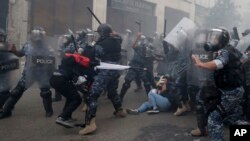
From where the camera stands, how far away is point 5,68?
625 cm

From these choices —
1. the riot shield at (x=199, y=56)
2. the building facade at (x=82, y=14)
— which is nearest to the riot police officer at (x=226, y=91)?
the riot shield at (x=199, y=56)

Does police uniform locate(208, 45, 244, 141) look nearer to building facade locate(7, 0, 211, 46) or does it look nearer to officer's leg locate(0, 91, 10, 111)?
officer's leg locate(0, 91, 10, 111)

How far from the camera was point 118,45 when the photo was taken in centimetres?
620

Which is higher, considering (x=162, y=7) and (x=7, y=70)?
(x=162, y=7)

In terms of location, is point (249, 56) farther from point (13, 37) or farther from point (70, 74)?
point (13, 37)

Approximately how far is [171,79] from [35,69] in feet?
9.24

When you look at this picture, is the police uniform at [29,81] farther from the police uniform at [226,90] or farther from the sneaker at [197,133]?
the police uniform at [226,90]

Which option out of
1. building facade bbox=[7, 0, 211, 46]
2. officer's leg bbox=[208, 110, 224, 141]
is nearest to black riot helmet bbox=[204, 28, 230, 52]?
officer's leg bbox=[208, 110, 224, 141]

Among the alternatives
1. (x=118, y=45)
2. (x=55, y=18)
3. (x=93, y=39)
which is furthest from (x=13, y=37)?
(x=118, y=45)

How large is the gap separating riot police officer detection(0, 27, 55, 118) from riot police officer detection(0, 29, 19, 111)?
0.49ft

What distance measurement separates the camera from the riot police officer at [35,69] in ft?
21.1

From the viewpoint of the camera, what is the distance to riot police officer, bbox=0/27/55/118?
6418 mm

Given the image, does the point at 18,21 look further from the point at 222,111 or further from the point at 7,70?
the point at 222,111

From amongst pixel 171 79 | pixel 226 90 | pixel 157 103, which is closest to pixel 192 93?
pixel 171 79
